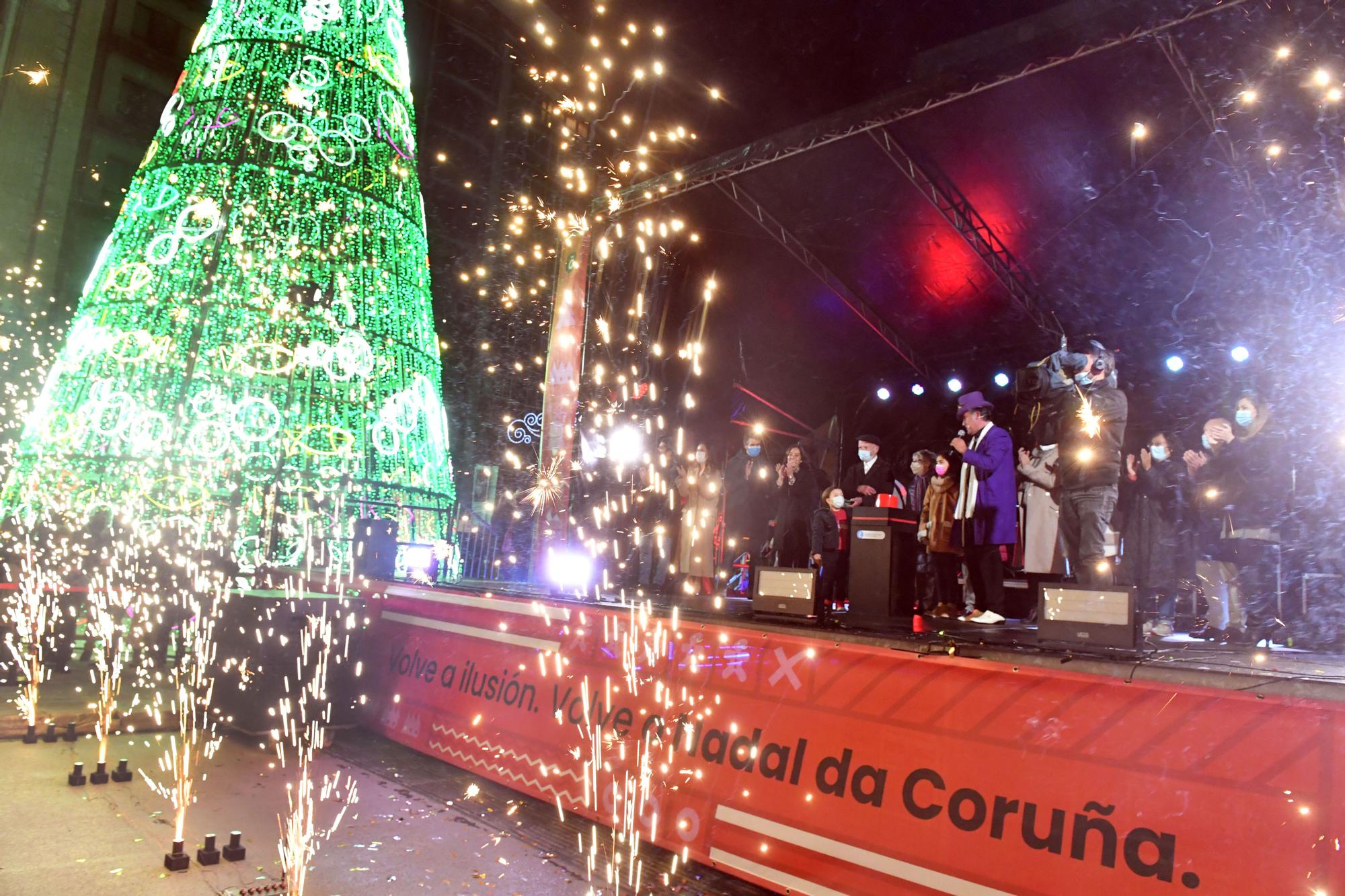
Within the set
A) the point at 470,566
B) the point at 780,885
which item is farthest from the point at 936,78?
the point at 470,566

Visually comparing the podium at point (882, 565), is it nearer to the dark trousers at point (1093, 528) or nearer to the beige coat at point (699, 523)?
the dark trousers at point (1093, 528)

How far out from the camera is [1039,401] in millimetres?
6969

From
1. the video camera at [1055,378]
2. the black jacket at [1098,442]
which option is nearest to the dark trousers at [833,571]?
the video camera at [1055,378]

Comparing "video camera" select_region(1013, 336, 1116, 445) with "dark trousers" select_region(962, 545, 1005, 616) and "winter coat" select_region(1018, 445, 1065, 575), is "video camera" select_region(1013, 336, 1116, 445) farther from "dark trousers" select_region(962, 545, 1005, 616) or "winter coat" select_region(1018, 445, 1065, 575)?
"dark trousers" select_region(962, 545, 1005, 616)

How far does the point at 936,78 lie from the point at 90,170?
1872 cm

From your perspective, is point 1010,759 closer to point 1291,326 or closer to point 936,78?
point 936,78

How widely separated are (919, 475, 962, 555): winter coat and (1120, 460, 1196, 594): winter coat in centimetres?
129

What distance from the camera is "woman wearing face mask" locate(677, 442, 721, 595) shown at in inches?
313

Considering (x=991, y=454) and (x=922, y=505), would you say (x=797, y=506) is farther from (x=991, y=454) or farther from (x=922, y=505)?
(x=991, y=454)

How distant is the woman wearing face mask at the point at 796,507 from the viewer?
711cm

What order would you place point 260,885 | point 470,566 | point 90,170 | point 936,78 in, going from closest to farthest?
point 260,885
point 936,78
point 470,566
point 90,170

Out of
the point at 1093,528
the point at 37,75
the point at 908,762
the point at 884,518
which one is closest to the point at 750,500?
the point at 884,518

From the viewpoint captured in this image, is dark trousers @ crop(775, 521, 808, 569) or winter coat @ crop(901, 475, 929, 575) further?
winter coat @ crop(901, 475, 929, 575)

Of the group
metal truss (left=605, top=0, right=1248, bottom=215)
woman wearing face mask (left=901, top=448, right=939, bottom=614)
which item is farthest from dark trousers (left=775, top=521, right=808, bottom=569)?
metal truss (left=605, top=0, right=1248, bottom=215)
